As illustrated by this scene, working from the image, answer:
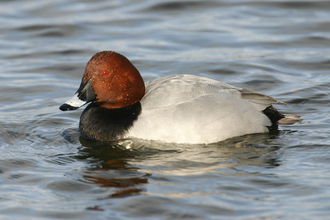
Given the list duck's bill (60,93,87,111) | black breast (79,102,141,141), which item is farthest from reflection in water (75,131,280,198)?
duck's bill (60,93,87,111)

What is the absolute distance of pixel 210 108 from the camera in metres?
5.12

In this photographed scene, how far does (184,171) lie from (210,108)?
934 millimetres

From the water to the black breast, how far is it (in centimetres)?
18

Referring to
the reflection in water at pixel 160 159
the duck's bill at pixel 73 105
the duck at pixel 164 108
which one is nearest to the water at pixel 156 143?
the reflection in water at pixel 160 159

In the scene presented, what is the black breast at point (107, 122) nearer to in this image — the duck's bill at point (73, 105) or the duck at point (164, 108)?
the duck at point (164, 108)

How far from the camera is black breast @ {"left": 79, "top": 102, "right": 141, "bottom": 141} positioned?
17.1 feet

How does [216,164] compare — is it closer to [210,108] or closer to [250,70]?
[210,108]

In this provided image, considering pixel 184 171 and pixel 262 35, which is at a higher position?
pixel 262 35

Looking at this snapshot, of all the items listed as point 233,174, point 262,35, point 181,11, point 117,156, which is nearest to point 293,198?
point 233,174

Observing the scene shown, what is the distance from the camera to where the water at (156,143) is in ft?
12.8

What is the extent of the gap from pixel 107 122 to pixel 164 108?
0.72 meters

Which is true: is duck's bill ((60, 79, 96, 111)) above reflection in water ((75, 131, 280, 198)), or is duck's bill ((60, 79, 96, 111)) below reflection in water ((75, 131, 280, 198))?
above

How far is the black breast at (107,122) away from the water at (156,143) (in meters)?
0.18

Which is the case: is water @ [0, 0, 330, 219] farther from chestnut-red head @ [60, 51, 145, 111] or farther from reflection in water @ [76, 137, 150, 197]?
chestnut-red head @ [60, 51, 145, 111]
